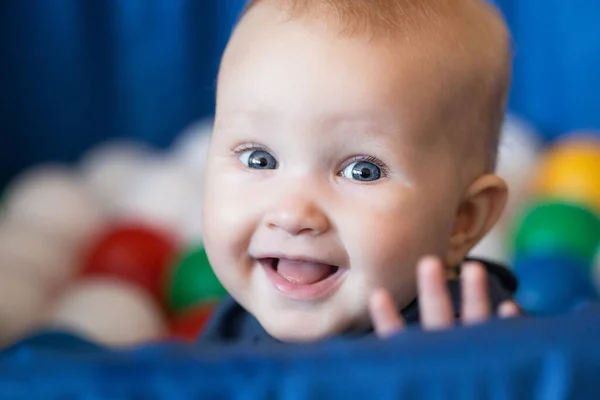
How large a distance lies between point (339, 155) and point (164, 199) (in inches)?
47.4

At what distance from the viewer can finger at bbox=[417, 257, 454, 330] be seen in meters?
0.57

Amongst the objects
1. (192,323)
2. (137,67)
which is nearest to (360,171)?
(192,323)

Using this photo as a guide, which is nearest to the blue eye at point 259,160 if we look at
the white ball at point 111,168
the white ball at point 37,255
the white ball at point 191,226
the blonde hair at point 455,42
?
the blonde hair at point 455,42

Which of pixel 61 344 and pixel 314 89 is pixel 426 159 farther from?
pixel 61 344

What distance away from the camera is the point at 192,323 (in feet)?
4.54

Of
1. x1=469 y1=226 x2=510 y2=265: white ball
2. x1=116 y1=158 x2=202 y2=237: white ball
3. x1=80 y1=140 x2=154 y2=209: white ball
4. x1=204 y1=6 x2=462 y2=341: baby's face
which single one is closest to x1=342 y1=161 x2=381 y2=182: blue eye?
x1=204 y1=6 x2=462 y2=341: baby's face

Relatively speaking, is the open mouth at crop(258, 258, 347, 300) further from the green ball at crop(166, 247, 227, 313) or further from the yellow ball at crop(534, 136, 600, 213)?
the yellow ball at crop(534, 136, 600, 213)

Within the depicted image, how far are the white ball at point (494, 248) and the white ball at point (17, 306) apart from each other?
721mm

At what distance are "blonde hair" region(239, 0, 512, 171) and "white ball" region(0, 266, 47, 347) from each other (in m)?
0.84

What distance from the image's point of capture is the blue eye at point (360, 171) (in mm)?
663

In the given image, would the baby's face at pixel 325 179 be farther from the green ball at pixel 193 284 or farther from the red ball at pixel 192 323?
the green ball at pixel 193 284

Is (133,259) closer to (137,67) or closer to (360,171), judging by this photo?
(137,67)

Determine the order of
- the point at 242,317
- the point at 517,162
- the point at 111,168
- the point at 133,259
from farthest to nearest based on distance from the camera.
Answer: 1. the point at 111,168
2. the point at 517,162
3. the point at 133,259
4. the point at 242,317

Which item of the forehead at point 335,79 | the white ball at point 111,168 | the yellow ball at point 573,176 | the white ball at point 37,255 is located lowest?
the forehead at point 335,79
